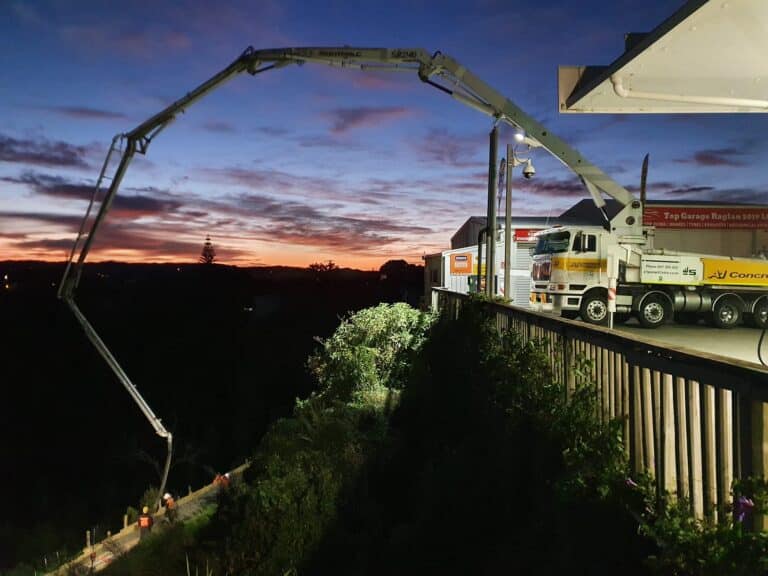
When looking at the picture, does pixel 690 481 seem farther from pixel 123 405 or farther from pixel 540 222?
pixel 123 405

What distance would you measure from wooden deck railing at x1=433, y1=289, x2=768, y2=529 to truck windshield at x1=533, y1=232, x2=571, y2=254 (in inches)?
488

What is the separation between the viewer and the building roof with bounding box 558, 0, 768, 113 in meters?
4.47

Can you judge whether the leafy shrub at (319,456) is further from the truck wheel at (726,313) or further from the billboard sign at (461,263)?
the billboard sign at (461,263)

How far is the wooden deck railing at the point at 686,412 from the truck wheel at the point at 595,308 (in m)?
11.9

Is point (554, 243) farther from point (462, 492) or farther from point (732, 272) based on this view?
point (462, 492)

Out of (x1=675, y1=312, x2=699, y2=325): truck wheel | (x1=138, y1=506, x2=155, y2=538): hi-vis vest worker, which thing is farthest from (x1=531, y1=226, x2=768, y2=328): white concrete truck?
(x1=138, y1=506, x2=155, y2=538): hi-vis vest worker

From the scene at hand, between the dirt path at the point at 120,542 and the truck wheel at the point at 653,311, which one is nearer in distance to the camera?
the dirt path at the point at 120,542

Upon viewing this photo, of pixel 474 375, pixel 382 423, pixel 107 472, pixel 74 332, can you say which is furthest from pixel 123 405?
pixel 474 375

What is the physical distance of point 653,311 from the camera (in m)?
16.3

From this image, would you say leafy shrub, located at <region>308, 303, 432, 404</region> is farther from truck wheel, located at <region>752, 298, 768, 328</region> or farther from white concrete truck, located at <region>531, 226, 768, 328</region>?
truck wheel, located at <region>752, 298, 768, 328</region>

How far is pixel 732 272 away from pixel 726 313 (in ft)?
3.82

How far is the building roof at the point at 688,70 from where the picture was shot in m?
4.47

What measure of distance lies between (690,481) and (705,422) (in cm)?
40

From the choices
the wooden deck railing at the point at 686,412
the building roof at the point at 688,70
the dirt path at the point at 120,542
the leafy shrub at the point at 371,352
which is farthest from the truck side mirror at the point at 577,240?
the wooden deck railing at the point at 686,412
